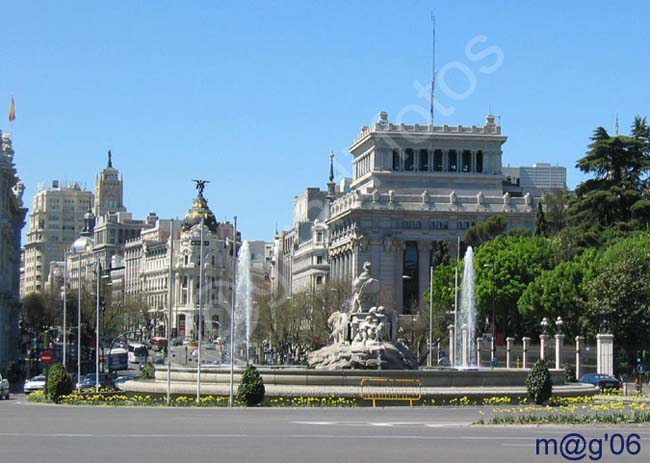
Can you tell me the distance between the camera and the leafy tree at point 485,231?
441 ft

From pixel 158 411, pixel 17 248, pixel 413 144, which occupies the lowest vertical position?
pixel 158 411

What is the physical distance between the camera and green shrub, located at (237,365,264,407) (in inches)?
1751

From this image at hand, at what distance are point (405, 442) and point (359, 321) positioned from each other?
27.0 metres

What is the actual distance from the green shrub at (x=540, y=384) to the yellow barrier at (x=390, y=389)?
4.05m

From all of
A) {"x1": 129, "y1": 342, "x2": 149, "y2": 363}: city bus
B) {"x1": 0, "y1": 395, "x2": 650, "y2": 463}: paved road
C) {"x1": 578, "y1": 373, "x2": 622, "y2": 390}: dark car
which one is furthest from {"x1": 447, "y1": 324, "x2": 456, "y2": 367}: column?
{"x1": 0, "y1": 395, "x2": 650, "y2": 463}: paved road

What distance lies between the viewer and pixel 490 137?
A: 154875 mm

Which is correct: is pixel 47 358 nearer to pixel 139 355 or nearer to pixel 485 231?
pixel 139 355

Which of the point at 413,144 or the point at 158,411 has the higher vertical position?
the point at 413,144

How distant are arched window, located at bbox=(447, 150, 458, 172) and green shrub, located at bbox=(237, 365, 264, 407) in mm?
112468

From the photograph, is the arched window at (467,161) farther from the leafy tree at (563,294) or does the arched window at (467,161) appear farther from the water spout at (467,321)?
the leafy tree at (563,294)

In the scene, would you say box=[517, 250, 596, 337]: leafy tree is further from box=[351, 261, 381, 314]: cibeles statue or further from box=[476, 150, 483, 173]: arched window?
box=[476, 150, 483, 173]: arched window

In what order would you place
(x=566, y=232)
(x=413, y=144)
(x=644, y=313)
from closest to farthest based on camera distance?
(x=644, y=313) → (x=566, y=232) → (x=413, y=144)

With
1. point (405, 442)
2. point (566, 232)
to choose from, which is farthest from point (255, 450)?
point (566, 232)

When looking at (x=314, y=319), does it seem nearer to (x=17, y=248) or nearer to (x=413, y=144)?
(x=17, y=248)
